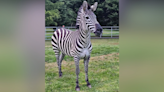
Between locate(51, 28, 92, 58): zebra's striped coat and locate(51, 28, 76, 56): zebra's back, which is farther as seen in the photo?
locate(51, 28, 76, 56): zebra's back

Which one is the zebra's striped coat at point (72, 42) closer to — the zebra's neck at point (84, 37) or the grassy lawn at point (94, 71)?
the zebra's neck at point (84, 37)

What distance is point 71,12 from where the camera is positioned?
2.88 meters

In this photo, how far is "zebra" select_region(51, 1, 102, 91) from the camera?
2.58 metres

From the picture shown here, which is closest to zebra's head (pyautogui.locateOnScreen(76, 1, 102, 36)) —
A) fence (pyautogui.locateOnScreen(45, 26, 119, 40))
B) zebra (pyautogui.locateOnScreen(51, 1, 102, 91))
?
zebra (pyautogui.locateOnScreen(51, 1, 102, 91))

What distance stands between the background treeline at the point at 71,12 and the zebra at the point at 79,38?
0.16m

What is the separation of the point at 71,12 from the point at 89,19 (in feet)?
1.63

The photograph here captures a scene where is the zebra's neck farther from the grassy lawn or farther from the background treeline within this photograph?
the background treeline

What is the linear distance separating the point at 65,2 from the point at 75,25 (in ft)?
1.66

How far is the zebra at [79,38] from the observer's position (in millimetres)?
2582
